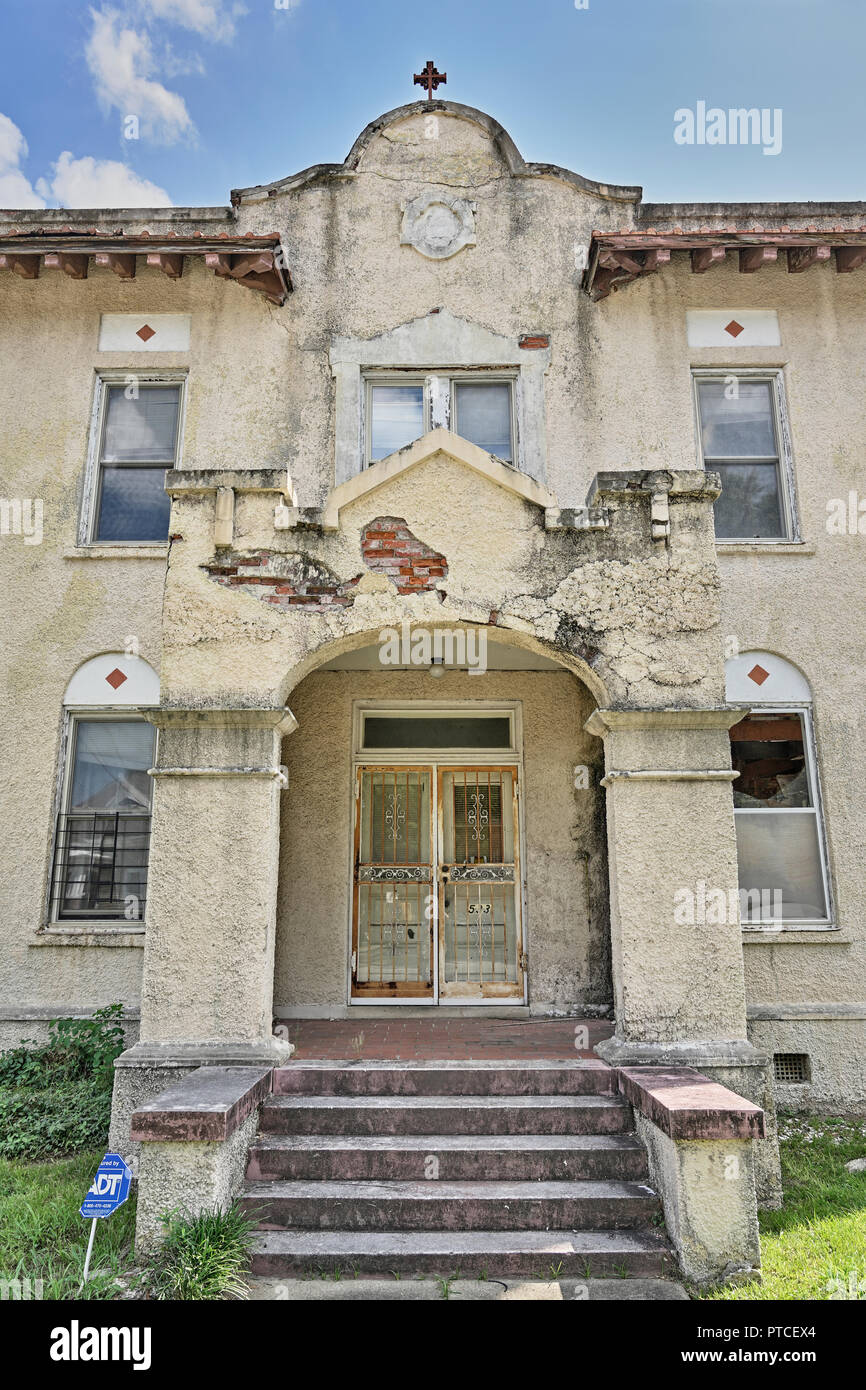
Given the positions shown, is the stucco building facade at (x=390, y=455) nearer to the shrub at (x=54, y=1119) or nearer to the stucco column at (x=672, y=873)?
the shrub at (x=54, y=1119)

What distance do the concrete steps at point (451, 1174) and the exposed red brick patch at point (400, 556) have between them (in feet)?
10.2

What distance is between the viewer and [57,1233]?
4898 mm

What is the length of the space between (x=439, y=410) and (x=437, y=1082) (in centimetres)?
589

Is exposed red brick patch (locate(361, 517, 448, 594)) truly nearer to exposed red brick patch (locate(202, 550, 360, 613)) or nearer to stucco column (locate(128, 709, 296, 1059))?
exposed red brick patch (locate(202, 550, 360, 613))

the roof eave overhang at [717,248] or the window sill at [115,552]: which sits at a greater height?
the roof eave overhang at [717,248]

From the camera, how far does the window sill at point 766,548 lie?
327 inches

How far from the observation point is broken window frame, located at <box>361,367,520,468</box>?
873 cm

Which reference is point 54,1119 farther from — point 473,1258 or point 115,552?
point 115,552

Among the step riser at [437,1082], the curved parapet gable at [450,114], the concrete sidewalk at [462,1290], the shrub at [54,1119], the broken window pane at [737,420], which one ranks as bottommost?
the concrete sidewalk at [462,1290]

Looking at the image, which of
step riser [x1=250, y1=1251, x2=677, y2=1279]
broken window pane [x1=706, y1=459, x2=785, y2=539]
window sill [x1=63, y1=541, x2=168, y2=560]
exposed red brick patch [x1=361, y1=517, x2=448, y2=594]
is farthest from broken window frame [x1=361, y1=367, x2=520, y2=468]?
step riser [x1=250, y1=1251, x2=677, y2=1279]

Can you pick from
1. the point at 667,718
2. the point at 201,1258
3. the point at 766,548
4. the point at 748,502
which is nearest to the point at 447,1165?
the point at 201,1258

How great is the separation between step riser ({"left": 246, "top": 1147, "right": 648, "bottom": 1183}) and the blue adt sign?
40.3 inches

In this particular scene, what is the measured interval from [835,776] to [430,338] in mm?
Result: 5389

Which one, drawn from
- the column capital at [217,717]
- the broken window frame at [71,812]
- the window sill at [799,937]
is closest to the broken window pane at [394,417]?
the broken window frame at [71,812]
